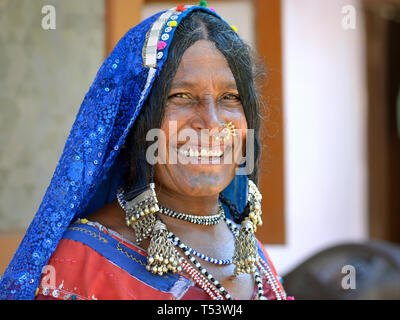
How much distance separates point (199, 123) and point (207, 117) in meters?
0.03

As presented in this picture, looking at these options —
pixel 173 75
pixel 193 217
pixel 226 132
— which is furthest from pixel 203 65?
pixel 193 217

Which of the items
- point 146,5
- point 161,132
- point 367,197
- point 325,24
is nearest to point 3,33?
point 146,5

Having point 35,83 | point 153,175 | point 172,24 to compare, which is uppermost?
point 172,24

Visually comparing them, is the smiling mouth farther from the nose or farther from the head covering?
the head covering

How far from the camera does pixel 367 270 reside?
425 cm

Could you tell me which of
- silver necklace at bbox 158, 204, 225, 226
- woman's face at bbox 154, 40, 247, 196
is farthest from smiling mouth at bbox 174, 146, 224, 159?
silver necklace at bbox 158, 204, 225, 226

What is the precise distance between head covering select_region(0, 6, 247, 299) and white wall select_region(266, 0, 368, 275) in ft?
Result: 8.78

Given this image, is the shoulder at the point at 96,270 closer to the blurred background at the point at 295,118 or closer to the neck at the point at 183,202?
the neck at the point at 183,202

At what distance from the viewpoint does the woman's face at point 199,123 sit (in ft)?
6.28

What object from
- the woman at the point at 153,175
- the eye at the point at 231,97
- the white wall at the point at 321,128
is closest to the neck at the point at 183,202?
the woman at the point at 153,175

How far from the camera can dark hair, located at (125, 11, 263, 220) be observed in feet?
6.30

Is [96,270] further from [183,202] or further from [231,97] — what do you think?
[231,97]

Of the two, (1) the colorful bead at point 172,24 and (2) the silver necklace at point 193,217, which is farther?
(2) the silver necklace at point 193,217

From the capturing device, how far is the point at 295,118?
4.95m
